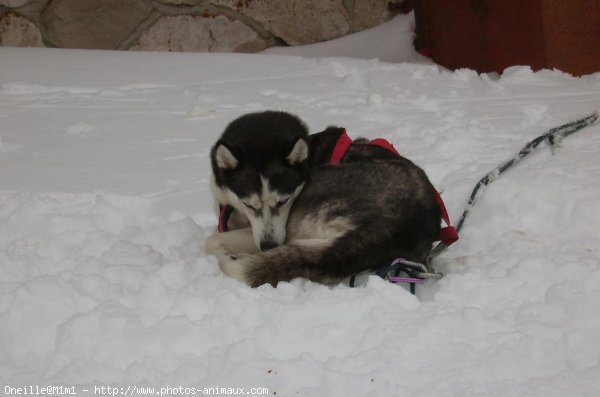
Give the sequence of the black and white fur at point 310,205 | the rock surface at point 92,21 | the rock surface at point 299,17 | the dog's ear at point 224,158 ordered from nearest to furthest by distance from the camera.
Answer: the black and white fur at point 310,205
the dog's ear at point 224,158
the rock surface at point 92,21
the rock surface at point 299,17

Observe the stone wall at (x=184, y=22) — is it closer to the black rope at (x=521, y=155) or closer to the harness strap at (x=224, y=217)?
the black rope at (x=521, y=155)

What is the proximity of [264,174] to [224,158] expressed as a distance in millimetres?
201

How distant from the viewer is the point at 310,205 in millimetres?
3240

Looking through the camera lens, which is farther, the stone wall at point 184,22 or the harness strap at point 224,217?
the stone wall at point 184,22

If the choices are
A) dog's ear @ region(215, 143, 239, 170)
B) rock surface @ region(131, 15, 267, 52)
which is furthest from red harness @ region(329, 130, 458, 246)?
rock surface @ region(131, 15, 267, 52)

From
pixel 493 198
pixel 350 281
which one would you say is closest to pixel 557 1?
pixel 493 198

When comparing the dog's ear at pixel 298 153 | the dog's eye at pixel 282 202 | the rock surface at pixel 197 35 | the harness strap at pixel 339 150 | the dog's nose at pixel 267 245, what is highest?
the dog's ear at pixel 298 153

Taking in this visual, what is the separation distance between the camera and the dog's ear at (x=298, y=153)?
324 cm

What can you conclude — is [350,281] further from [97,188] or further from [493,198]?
[97,188]

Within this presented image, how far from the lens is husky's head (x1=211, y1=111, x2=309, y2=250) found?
321 cm

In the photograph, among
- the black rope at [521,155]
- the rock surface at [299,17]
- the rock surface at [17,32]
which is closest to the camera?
the black rope at [521,155]

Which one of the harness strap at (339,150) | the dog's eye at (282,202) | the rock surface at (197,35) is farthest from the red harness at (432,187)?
the rock surface at (197,35)

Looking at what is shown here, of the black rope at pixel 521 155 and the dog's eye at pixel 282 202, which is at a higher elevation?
the dog's eye at pixel 282 202

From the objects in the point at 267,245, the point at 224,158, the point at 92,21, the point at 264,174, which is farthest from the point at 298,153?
the point at 92,21
